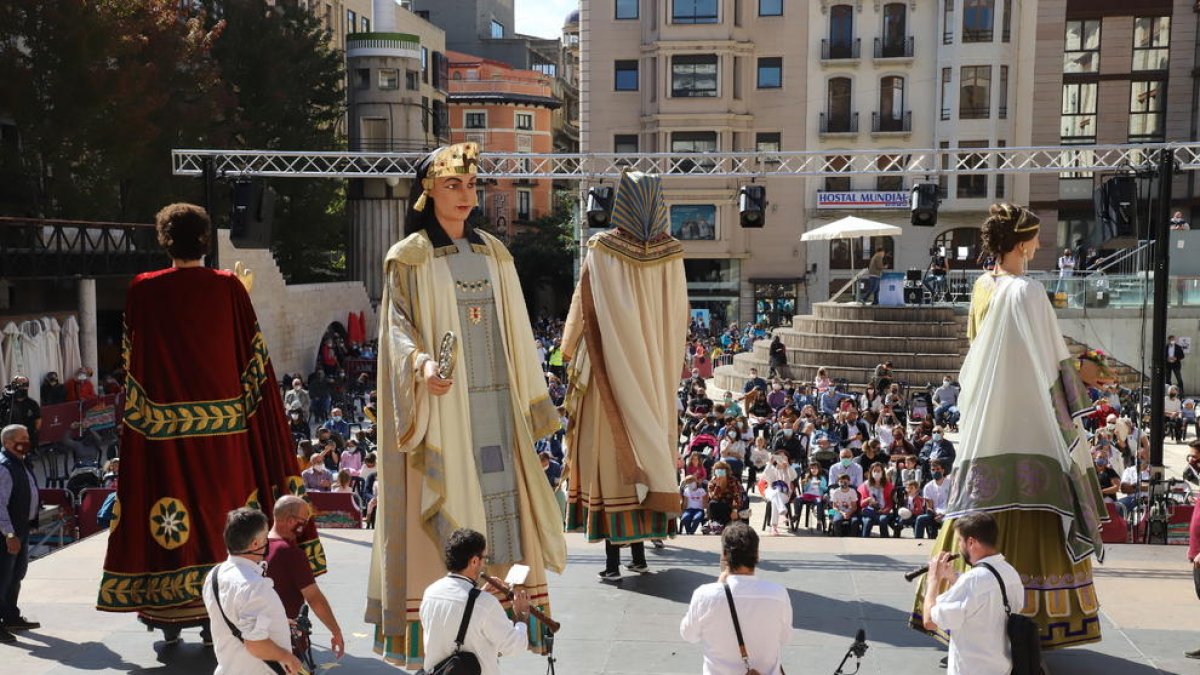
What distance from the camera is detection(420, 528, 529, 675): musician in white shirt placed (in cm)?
409

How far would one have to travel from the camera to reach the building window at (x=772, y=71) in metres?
37.0

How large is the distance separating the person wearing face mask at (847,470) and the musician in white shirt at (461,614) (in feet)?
29.5

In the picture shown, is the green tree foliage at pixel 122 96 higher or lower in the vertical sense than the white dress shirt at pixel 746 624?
higher

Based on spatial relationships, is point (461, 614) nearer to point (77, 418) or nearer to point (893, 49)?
point (77, 418)

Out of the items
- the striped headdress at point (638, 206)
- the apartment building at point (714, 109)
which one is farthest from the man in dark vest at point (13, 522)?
the apartment building at point (714, 109)

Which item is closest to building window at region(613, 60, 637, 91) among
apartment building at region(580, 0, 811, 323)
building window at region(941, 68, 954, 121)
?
apartment building at region(580, 0, 811, 323)

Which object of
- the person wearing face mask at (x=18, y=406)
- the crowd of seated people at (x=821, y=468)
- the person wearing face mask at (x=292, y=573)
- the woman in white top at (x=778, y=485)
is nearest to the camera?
the person wearing face mask at (x=292, y=573)

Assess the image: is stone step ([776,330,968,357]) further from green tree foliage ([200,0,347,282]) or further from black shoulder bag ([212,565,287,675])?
black shoulder bag ([212,565,287,675])

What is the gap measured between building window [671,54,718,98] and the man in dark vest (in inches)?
1251

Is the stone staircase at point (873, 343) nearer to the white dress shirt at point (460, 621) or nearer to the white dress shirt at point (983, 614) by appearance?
the white dress shirt at point (983, 614)

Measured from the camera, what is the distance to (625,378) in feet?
22.7

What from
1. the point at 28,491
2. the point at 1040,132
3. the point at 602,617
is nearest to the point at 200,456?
the point at 28,491

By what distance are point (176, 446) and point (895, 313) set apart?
20.4 metres

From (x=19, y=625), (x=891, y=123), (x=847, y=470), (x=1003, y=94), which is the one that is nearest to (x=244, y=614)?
(x=19, y=625)
